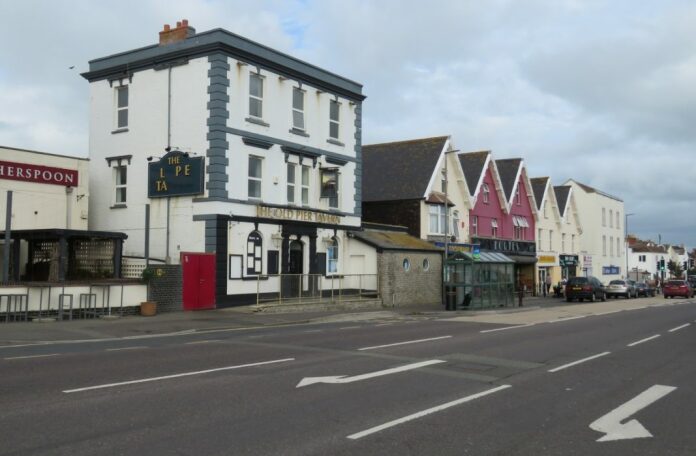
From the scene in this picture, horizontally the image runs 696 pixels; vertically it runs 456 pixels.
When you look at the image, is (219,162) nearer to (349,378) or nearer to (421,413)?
(349,378)

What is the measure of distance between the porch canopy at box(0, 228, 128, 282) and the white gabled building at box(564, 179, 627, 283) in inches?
1994

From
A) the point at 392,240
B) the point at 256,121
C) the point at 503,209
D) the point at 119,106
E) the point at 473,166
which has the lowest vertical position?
the point at 392,240

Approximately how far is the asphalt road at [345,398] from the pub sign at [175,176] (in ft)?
37.9

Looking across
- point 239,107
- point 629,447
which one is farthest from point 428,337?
point 239,107

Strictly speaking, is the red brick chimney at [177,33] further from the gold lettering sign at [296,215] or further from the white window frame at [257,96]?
the gold lettering sign at [296,215]

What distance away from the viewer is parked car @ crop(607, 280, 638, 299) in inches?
1949

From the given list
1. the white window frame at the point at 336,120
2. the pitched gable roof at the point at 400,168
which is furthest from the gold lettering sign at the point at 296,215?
the pitched gable roof at the point at 400,168

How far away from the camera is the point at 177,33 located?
90.8ft

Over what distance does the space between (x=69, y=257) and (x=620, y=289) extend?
130ft

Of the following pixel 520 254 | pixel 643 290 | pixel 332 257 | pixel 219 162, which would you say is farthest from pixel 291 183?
pixel 643 290

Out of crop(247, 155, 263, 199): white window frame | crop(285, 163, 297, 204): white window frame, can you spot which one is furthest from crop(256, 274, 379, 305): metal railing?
crop(285, 163, 297, 204): white window frame

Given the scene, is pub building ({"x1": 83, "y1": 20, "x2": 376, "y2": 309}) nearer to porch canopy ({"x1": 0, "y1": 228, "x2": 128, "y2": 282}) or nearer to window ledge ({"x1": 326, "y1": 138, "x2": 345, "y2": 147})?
window ledge ({"x1": 326, "y1": 138, "x2": 345, "y2": 147})

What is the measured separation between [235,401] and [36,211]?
67.7 feet

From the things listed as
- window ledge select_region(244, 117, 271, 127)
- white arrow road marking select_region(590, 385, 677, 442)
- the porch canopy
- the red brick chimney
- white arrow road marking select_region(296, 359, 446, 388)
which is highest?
the red brick chimney
